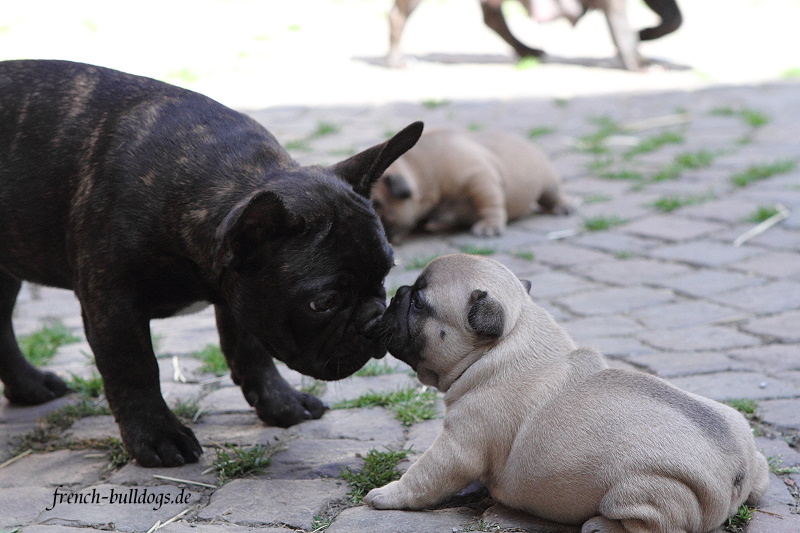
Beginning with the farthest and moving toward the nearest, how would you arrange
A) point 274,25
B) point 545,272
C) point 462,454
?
point 274,25
point 545,272
point 462,454

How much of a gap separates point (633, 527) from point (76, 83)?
2764 mm

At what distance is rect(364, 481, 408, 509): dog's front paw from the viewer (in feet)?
9.87

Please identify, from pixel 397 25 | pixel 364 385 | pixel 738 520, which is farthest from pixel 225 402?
pixel 397 25

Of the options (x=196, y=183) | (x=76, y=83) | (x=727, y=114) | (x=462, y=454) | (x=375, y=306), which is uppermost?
(x=76, y=83)

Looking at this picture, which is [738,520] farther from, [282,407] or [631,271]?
[631,271]

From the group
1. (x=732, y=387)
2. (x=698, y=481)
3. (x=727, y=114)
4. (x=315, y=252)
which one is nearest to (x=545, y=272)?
(x=732, y=387)

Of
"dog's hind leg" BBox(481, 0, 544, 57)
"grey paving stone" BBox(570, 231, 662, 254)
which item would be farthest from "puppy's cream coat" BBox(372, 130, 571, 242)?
"dog's hind leg" BBox(481, 0, 544, 57)

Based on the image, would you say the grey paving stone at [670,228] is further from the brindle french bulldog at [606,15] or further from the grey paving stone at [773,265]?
the brindle french bulldog at [606,15]

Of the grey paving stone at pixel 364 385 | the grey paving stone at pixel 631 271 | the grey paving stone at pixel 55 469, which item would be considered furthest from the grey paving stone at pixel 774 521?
the grey paving stone at pixel 631 271

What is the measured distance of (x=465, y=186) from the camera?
7.00 m

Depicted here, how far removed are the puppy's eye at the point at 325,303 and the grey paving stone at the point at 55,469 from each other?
3.63ft

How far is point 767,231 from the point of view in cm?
626

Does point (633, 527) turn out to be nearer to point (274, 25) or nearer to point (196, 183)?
point (196, 183)

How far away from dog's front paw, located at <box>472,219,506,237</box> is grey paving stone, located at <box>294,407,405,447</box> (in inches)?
123
